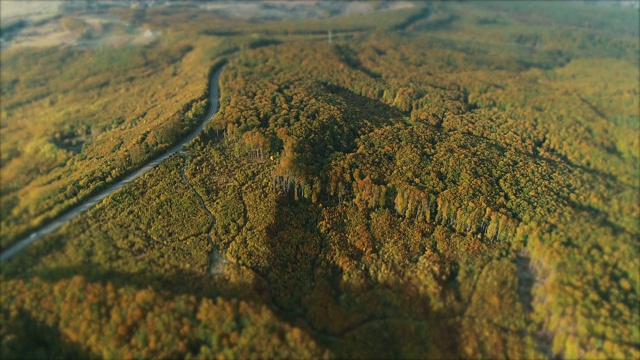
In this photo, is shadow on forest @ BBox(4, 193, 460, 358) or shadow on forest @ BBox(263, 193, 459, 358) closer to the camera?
shadow on forest @ BBox(4, 193, 460, 358)

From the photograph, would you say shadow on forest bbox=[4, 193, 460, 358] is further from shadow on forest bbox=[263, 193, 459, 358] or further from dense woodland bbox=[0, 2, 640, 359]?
dense woodland bbox=[0, 2, 640, 359]

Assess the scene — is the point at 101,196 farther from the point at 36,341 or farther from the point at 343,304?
the point at 343,304

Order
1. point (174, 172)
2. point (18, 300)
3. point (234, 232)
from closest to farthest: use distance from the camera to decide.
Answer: point (18, 300) → point (234, 232) → point (174, 172)

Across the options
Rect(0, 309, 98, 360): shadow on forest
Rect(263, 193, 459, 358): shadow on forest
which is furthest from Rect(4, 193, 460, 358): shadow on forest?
Rect(0, 309, 98, 360): shadow on forest

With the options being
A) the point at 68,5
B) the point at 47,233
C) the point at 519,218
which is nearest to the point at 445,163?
the point at 519,218

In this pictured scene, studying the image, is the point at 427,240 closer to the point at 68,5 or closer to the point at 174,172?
the point at 174,172

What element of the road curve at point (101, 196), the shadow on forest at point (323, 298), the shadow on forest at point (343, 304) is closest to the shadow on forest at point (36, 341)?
the shadow on forest at point (323, 298)
